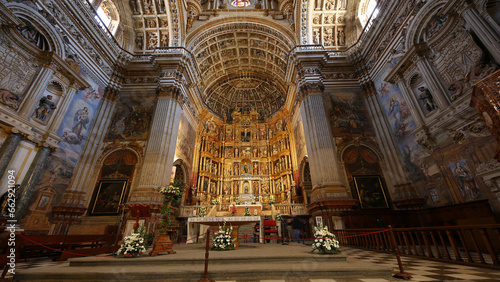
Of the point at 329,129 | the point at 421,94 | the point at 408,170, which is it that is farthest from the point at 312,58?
the point at 408,170

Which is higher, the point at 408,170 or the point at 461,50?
the point at 461,50

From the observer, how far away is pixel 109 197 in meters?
11.6

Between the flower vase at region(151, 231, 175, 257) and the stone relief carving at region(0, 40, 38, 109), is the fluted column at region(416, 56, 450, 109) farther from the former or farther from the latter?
the stone relief carving at region(0, 40, 38, 109)

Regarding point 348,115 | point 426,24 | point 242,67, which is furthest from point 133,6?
point 426,24

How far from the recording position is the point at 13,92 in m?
8.56

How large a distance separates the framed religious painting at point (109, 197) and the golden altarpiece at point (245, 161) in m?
7.02

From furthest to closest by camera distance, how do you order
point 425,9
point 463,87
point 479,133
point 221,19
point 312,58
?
point 221,19 → point 312,58 → point 425,9 → point 463,87 → point 479,133

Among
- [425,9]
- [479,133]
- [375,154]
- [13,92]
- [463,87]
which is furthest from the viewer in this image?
[375,154]

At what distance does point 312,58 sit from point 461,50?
8.56 metres

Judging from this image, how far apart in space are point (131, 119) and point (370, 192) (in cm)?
1650

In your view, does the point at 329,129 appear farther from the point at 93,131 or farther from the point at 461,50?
the point at 93,131

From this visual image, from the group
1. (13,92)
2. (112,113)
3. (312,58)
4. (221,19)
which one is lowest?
(13,92)

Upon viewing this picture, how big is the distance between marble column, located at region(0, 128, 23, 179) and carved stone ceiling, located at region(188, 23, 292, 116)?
12958 mm

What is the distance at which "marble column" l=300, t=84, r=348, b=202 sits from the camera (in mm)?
11018
